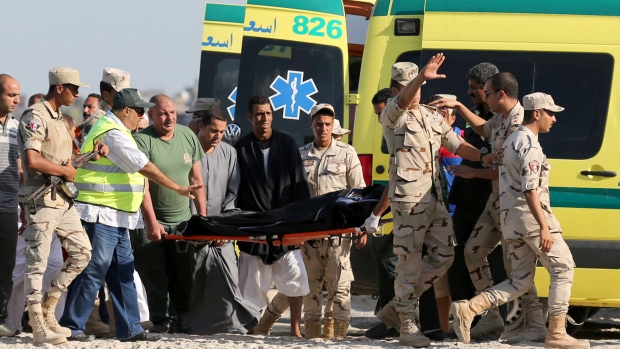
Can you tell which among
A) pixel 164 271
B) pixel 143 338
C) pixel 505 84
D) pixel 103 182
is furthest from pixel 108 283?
pixel 505 84

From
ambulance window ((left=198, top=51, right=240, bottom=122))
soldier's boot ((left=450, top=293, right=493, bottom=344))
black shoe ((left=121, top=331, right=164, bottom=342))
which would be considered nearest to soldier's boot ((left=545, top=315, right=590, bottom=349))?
soldier's boot ((left=450, top=293, right=493, bottom=344))

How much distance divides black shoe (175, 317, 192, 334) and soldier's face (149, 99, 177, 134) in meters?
1.44

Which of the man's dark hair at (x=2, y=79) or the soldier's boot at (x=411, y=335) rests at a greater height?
the man's dark hair at (x=2, y=79)

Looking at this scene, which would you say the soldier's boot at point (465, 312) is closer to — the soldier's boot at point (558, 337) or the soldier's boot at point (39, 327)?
the soldier's boot at point (558, 337)

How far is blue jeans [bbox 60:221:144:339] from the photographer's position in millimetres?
8711

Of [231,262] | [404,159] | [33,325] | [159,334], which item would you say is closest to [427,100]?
[404,159]

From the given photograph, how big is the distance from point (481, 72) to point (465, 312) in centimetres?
176

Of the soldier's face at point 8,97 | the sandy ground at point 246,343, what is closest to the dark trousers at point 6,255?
the sandy ground at point 246,343

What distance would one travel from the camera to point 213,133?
991cm

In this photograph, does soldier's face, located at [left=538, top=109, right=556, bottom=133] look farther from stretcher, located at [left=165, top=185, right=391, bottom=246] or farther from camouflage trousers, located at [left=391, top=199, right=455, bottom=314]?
stretcher, located at [left=165, top=185, right=391, bottom=246]

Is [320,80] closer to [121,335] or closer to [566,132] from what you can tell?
[566,132]

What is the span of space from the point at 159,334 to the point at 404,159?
2.15 m

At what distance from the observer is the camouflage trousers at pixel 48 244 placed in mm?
8406

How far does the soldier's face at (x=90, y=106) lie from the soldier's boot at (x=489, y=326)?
3.90 meters
